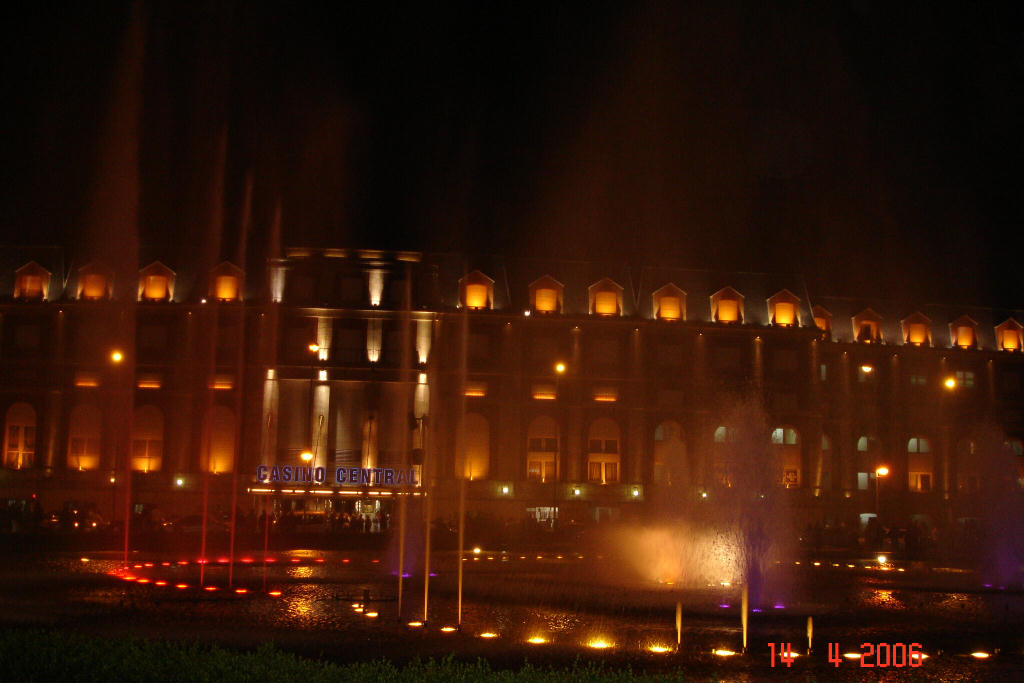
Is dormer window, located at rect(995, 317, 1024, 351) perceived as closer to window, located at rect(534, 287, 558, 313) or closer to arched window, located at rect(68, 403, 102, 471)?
window, located at rect(534, 287, 558, 313)

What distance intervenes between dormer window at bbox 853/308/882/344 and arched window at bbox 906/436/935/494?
26.3 feet

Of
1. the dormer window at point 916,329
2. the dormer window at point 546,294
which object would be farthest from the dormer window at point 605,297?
the dormer window at point 916,329

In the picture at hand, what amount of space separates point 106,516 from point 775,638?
5191 cm

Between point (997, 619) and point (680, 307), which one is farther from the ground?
point (680, 307)

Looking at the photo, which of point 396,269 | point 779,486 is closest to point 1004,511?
point 779,486

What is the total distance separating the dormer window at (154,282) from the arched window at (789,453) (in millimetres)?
42184

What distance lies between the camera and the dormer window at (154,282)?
66.5 meters

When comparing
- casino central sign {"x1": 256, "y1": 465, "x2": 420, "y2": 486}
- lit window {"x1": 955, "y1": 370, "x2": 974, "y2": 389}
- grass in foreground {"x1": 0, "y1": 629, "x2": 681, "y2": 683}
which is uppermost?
lit window {"x1": 955, "y1": 370, "x2": 974, "y2": 389}

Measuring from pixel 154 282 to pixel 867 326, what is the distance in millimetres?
50970

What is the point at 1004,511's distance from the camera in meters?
35.7

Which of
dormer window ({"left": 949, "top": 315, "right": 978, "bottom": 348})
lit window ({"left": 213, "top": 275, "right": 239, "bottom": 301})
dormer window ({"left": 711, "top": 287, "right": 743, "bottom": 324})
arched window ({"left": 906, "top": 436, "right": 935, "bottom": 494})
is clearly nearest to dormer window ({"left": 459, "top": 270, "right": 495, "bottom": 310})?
lit window ({"left": 213, "top": 275, "right": 239, "bottom": 301})

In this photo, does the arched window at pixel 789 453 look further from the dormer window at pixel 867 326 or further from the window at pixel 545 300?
the window at pixel 545 300

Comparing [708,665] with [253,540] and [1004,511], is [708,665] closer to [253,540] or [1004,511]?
[1004,511]

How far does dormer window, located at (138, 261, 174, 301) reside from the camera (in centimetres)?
6650
